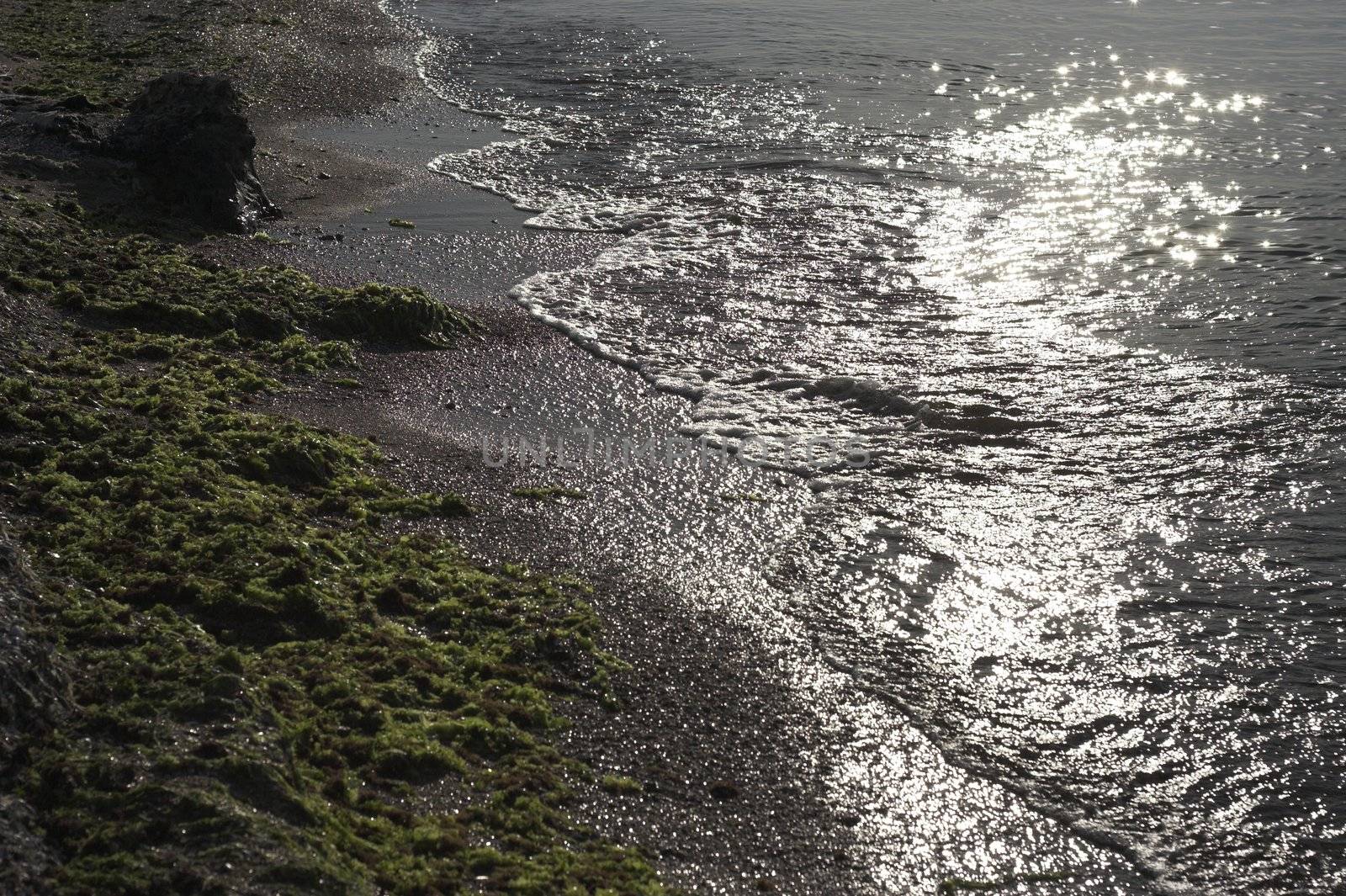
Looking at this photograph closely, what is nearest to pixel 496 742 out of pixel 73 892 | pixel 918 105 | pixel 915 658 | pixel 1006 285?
pixel 73 892

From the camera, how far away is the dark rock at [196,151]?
10227mm

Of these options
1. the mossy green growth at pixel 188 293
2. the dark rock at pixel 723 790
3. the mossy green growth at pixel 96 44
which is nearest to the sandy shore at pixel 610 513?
the dark rock at pixel 723 790

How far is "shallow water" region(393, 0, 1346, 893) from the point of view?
5.10 m

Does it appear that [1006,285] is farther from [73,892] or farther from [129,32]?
[129,32]

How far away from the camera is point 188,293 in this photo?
826 cm

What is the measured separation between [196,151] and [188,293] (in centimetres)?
272

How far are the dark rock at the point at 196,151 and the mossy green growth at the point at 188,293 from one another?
1092 millimetres

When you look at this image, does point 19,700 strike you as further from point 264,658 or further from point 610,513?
point 610,513

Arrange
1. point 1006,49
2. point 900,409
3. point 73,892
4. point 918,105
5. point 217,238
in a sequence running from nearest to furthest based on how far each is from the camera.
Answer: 1. point 73,892
2. point 900,409
3. point 217,238
4. point 918,105
5. point 1006,49

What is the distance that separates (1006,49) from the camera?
22703mm

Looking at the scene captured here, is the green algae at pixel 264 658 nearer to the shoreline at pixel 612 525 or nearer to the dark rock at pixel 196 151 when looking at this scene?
the shoreline at pixel 612 525

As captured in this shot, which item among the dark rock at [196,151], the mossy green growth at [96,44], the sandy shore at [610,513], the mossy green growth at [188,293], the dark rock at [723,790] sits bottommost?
the dark rock at [723,790]

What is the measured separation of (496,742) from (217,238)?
23.2ft

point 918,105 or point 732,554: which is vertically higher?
point 918,105
